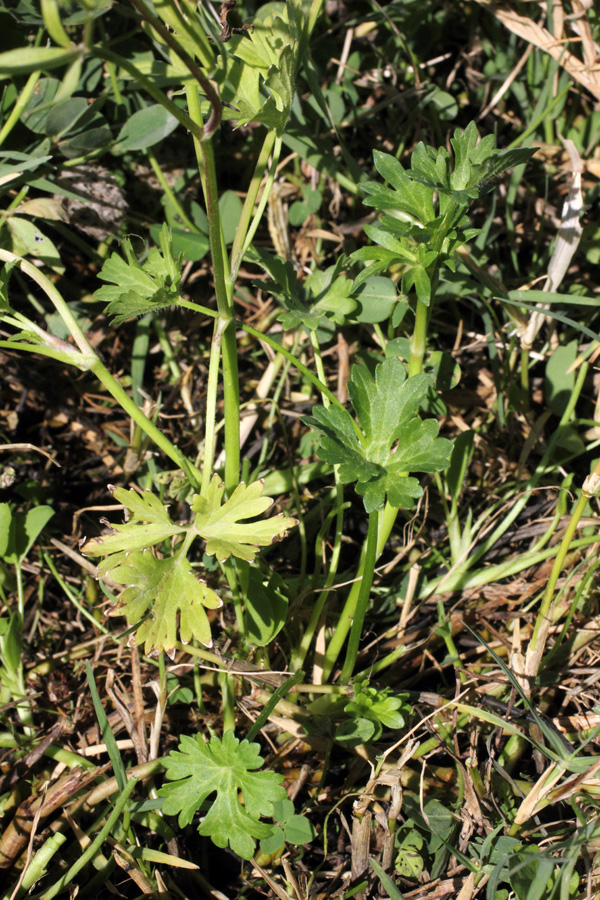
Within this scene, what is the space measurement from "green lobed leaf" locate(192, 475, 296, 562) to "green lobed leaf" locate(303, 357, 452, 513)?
0.18 meters

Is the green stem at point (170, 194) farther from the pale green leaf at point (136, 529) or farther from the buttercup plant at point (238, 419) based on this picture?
the pale green leaf at point (136, 529)

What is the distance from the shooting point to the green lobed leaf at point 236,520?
4.93 feet

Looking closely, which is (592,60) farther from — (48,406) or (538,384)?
(48,406)

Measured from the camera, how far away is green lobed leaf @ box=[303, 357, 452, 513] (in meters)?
1.52

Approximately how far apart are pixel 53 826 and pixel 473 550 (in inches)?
58.6

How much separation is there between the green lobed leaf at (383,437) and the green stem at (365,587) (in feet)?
0.27

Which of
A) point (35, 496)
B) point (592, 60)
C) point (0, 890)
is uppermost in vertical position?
point (592, 60)

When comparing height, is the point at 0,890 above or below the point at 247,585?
below

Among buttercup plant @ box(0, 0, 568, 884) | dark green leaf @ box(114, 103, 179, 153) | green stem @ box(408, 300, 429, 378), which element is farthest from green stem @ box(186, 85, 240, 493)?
dark green leaf @ box(114, 103, 179, 153)

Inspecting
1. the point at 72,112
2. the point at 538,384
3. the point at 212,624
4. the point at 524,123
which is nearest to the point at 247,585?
the point at 212,624

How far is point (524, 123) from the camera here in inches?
109

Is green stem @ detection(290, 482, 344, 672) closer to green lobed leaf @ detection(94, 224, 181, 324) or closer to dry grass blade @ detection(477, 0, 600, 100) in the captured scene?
green lobed leaf @ detection(94, 224, 181, 324)

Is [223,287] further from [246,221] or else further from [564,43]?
[564,43]

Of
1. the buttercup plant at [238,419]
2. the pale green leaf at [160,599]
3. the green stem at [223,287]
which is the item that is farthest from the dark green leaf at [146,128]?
the pale green leaf at [160,599]
